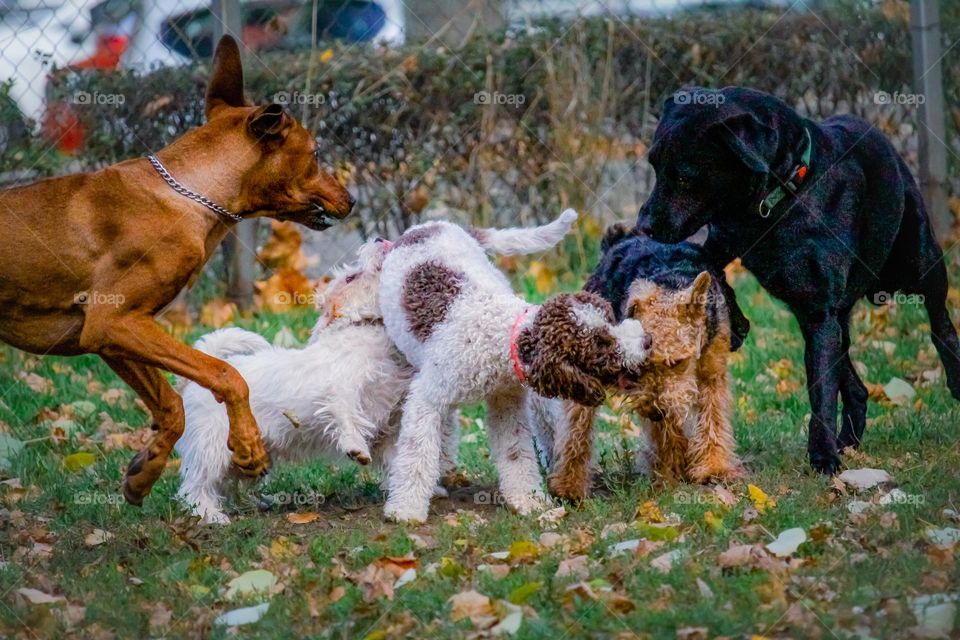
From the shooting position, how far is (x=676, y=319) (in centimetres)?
473

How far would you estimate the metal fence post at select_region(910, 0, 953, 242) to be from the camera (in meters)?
7.99

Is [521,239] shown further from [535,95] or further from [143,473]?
[535,95]

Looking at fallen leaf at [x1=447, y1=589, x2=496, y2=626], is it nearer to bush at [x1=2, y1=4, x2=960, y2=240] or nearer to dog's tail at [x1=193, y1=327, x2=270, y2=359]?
dog's tail at [x1=193, y1=327, x2=270, y2=359]

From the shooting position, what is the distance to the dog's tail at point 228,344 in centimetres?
530

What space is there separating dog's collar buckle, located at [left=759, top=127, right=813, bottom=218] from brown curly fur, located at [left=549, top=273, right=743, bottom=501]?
355mm

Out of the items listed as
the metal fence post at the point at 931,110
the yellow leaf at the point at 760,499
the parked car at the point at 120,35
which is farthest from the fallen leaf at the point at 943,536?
the parked car at the point at 120,35

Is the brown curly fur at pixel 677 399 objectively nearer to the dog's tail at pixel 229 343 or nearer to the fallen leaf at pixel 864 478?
the fallen leaf at pixel 864 478

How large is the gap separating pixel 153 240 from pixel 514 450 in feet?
5.17

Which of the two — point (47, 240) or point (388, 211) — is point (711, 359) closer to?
point (47, 240)

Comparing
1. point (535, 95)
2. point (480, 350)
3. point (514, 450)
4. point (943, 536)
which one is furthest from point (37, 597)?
point (535, 95)

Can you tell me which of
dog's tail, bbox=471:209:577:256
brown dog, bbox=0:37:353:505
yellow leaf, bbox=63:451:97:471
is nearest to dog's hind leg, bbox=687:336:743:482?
dog's tail, bbox=471:209:577:256

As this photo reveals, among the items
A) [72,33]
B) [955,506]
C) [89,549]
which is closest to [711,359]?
[955,506]

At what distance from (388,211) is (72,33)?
7.42ft

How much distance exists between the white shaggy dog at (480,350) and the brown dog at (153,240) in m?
0.49
